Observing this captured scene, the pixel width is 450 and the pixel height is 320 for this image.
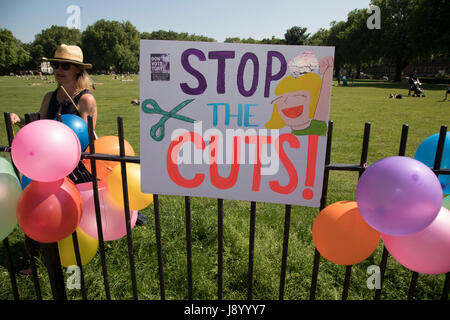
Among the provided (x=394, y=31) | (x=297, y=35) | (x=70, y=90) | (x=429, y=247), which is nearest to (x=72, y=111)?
(x=70, y=90)

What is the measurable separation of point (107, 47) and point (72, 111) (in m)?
85.6

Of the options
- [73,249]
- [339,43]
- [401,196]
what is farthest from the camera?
[339,43]

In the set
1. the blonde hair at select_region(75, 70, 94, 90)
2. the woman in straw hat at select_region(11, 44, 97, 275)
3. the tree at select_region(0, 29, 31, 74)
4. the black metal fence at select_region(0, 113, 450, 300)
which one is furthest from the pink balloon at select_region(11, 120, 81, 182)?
the tree at select_region(0, 29, 31, 74)

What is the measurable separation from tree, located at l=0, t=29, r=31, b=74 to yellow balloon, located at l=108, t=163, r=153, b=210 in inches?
3233

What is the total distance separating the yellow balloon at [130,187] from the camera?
6.10 ft

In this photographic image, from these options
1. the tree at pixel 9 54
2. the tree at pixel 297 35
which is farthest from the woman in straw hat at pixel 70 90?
the tree at pixel 297 35

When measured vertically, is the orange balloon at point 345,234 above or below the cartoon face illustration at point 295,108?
below

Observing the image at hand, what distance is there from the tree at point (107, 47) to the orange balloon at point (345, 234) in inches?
3310

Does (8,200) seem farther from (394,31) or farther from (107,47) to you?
(107,47)

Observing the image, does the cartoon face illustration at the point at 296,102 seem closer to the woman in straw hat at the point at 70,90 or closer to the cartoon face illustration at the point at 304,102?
the cartoon face illustration at the point at 304,102

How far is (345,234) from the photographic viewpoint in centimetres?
143

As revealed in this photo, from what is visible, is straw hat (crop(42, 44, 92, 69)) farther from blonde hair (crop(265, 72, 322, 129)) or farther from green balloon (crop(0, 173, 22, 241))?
blonde hair (crop(265, 72, 322, 129))
